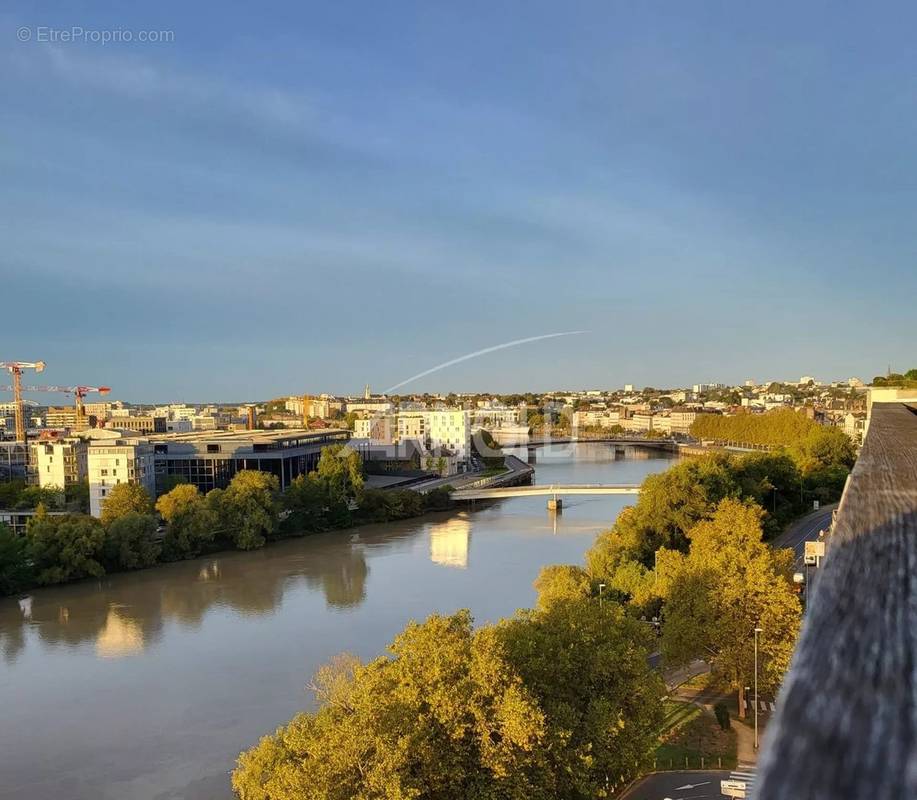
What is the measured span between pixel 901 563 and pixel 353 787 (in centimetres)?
280

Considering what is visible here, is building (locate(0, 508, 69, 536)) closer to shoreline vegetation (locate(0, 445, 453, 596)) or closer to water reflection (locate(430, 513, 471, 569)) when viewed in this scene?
shoreline vegetation (locate(0, 445, 453, 596))

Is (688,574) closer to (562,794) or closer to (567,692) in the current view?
(567,692)

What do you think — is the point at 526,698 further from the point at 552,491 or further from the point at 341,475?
the point at 552,491

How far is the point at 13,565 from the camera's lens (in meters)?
10.2

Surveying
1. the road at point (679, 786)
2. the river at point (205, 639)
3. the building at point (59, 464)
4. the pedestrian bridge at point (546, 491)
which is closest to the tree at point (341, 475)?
the river at point (205, 639)

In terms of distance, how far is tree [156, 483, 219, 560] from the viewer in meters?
12.3

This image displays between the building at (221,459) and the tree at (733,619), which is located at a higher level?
the building at (221,459)

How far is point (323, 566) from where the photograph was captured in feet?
38.5

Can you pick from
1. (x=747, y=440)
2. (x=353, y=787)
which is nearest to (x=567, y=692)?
(x=353, y=787)

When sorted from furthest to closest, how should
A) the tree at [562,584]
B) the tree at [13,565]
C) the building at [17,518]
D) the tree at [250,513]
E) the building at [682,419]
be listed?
the building at [682,419] → the tree at [250,513] → the building at [17,518] → the tree at [13,565] → the tree at [562,584]

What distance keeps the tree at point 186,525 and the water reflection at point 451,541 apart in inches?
148

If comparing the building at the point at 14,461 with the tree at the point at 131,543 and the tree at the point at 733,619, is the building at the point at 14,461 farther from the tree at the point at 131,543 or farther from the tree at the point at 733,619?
the tree at the point at 733,619

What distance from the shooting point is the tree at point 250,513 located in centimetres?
1303

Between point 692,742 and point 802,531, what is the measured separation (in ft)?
26.7
